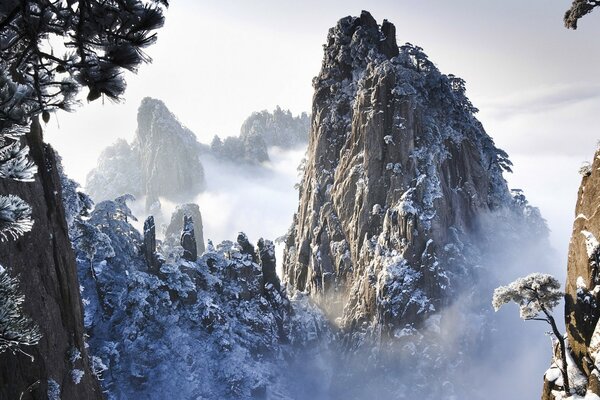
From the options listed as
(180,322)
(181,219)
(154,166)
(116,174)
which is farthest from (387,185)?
(116,174)

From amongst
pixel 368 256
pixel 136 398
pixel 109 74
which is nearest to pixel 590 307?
pixel 109 74

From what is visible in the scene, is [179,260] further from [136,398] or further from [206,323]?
[136,398]

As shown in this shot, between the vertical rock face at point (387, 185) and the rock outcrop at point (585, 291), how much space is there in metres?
38.7

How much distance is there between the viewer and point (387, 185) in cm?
6438

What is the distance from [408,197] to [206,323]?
95.5 feet

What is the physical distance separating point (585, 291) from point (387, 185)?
47.0 m

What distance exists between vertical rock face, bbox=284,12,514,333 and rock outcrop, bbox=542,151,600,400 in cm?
3869

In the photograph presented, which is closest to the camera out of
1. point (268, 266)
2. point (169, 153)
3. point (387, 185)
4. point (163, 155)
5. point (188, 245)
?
point (188, 245)

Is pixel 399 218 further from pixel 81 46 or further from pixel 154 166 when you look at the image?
pixel 154 166

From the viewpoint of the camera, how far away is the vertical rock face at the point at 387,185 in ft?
193

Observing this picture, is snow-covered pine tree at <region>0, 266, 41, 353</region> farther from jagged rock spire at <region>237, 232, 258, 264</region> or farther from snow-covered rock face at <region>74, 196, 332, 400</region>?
jagged rock spire at <region>237, 232, 258, 264</region>

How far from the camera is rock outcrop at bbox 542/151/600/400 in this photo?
55.1 ft

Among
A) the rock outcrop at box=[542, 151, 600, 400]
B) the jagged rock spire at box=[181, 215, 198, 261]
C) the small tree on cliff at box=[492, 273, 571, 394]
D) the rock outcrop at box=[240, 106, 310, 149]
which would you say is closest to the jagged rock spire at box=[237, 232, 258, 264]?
the jagged rock spire at box=[181, 215, 198, 261]

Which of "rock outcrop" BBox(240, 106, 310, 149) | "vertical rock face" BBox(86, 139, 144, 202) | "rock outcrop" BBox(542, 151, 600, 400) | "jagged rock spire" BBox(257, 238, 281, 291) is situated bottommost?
"rock outcrop" BBox(542, 151, 600, 400)
